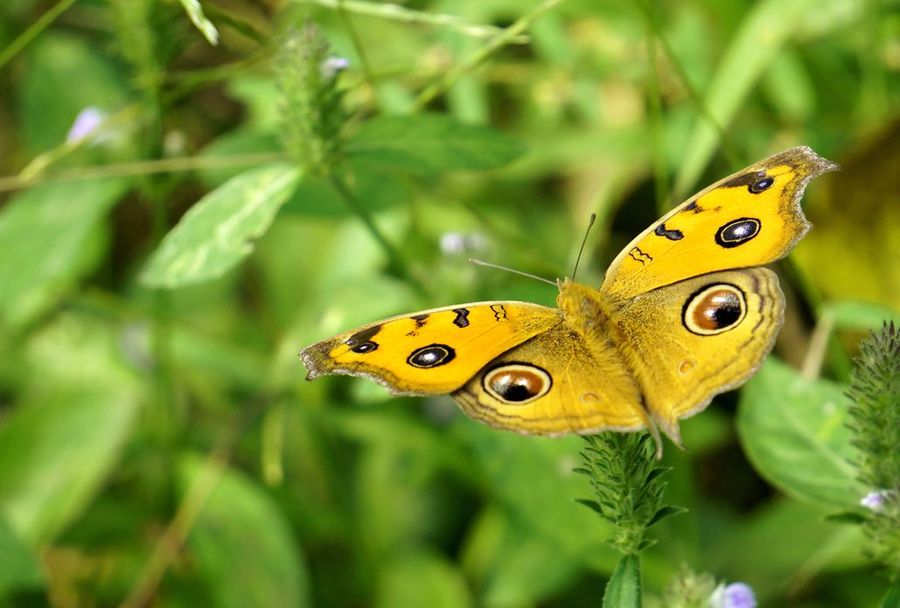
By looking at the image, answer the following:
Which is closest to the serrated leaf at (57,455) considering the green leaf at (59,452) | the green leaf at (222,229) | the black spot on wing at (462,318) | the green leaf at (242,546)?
the green leaf at (59,452)

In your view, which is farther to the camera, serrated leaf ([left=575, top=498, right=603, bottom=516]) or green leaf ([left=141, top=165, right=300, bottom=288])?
green leaf ([left=141, top=165, right=300, bottom=288])

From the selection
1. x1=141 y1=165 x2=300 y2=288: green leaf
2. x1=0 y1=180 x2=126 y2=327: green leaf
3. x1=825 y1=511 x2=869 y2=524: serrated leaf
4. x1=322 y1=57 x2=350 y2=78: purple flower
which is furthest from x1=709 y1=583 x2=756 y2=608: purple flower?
x1=0 y1=180 x2=126 y2=327: green leaf

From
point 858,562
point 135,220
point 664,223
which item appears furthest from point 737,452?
point 135,220

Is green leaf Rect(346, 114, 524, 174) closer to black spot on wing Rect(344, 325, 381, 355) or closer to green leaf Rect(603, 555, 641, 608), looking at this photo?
black spot on wing Rect(344, 325, 381, 355)

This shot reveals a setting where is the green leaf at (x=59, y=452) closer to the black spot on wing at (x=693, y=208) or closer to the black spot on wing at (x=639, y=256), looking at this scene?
the black spot on wing at (x=639, y=256)

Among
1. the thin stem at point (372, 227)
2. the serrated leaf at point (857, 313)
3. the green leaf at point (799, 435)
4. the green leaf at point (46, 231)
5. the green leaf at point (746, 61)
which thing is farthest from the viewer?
the green leaf at point (746, 61)

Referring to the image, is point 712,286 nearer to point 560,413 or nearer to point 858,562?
point 560,413
